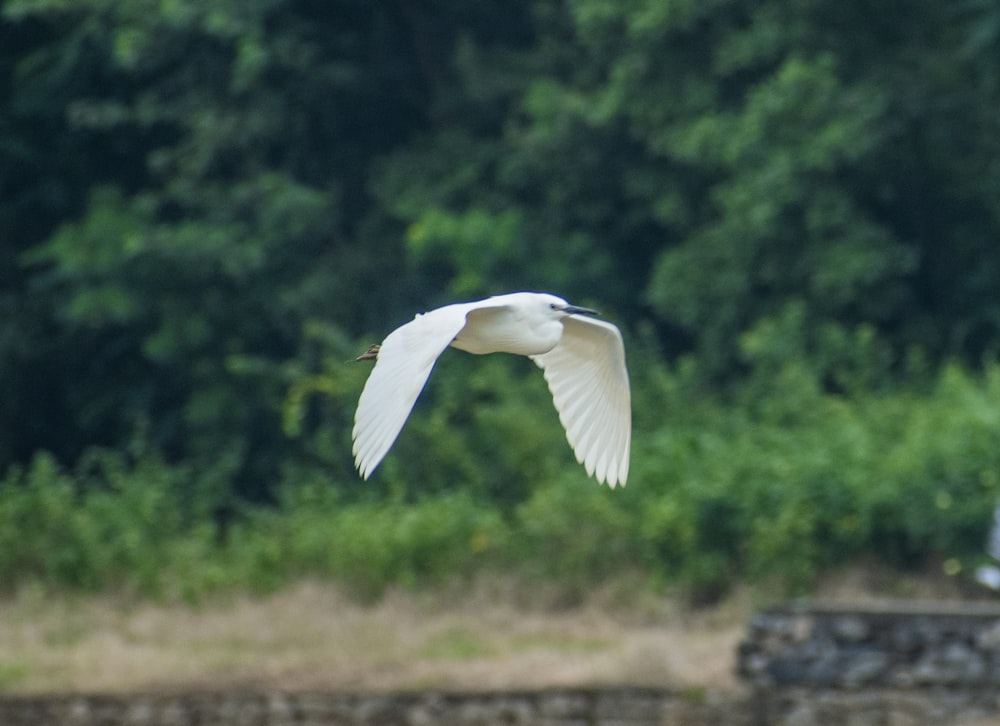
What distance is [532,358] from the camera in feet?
20.3

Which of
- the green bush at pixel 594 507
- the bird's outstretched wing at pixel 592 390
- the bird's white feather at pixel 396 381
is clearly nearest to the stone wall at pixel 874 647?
the green bush at pixel 594 507

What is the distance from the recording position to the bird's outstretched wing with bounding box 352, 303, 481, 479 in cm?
430

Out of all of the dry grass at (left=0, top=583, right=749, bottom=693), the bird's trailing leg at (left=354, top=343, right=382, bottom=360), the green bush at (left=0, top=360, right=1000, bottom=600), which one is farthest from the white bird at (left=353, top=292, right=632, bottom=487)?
the green bush at (left=0, top=360, right=1000, bottom=600)

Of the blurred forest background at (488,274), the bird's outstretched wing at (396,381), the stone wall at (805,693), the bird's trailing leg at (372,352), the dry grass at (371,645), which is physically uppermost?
the blurred forest background at (488,274)

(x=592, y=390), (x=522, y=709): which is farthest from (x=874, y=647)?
(x=592, y=390)

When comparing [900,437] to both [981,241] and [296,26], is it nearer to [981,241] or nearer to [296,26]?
[981,241]

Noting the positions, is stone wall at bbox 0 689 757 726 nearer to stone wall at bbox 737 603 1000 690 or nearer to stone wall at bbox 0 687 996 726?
stone wall at bbox 0 687 996 726

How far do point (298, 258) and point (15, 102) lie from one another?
3.10 metres

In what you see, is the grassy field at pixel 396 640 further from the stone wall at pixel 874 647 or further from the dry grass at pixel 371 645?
the stone wall at pixel 874 647

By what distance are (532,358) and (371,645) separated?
4.51 meters

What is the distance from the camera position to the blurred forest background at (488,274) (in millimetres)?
11438

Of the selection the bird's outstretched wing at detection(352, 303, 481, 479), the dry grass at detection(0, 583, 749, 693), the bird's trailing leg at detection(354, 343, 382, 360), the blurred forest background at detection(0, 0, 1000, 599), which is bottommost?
the dry grass at detection(0, 583, 749, 693)

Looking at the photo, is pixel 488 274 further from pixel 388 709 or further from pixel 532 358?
pixel 532 358

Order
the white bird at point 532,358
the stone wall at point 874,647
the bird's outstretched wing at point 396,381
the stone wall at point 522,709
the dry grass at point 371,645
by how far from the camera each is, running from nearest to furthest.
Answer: the bird's outstretched wing at point 396,381 → the white bird at point 532,358 → the stone wall at point 874,647 → the stone wall at point 522,709 → the dry grass at point 371,645
